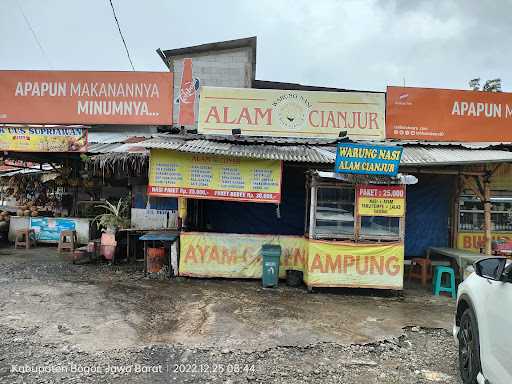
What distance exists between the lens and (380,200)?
8.59m

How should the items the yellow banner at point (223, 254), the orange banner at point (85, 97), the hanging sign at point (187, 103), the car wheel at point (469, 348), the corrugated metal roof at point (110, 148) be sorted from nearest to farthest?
the car wheel at point (469, 348)
the yellow banner at point (223, 254)
the corrugated metal roof at point (110, 148)
the hanging sign at point (187, 103)
the orange banner at point (85, 97)

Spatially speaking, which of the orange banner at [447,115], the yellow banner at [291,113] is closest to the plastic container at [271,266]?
the yellow banner at [291,113]

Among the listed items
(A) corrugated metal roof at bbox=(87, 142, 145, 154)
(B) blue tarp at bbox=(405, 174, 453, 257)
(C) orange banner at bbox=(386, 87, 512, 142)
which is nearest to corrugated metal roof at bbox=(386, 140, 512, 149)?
(C) orange banner at bbox=(386, 87, 512, 142)

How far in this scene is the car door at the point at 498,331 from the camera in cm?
307

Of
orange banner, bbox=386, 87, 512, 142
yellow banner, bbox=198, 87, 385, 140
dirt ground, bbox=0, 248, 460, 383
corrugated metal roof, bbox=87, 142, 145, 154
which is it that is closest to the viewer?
dirt ground, bbox=0, 248, 460, 383

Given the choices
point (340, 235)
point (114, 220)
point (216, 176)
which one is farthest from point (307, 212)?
point (114, 220)

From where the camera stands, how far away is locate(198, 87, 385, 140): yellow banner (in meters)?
10.5

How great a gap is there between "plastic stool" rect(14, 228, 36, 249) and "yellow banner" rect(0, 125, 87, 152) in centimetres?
294

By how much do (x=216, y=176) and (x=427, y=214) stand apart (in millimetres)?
6055

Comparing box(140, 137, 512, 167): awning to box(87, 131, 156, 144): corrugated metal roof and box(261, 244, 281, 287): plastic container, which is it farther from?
box(87, 131, 156, 144): corrugated metal roof

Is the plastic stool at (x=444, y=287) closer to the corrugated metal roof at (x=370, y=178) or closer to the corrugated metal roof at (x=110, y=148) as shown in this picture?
the corrugated metal roof at (x=370, y=178)

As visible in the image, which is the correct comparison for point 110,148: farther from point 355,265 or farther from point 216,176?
point 355,265

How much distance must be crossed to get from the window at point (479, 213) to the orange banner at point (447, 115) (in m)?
1.67

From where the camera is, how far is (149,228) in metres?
12.3
